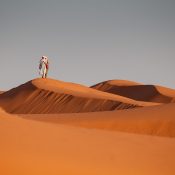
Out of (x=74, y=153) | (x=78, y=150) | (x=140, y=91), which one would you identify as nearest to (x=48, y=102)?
(x=140, y=91)

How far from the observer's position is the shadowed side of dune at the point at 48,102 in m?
32.3

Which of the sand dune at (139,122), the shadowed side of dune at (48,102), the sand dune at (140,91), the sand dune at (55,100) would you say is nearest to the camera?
the sand dune at (139,122)

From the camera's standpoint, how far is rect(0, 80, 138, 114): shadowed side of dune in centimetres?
3235

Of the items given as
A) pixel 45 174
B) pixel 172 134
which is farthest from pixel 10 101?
pixel 45 174

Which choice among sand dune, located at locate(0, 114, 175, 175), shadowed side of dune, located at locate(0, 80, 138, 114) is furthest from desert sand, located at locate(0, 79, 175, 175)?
shadowed side of dune, located at locate(0, 80, 138, 114)

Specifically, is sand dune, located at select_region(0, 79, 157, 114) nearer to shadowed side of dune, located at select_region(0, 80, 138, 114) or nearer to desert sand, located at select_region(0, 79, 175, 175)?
shadowed side of dune, located at select_region(0, 80, 138, 114)

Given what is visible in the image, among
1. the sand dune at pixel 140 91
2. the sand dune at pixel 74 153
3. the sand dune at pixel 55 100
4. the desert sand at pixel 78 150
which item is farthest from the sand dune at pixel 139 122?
the sand dune at pixel 140 91

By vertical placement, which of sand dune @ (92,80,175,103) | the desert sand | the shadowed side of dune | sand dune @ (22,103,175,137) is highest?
the desert sand

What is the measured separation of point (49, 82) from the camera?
143 ft

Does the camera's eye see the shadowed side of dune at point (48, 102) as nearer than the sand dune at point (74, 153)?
No

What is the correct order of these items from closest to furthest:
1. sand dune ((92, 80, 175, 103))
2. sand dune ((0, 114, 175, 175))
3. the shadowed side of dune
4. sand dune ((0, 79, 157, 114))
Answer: sand dune ((0, 114, 175, 175)) → sand dune ((0, 79, 157, 114)) → the shadowed side of dune → sand dune ((92, 80, 175, 103))

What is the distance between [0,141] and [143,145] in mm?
4164

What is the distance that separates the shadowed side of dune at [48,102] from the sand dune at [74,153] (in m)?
18.6

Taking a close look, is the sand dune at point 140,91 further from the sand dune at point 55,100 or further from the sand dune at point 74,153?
the sand dune at point 74,153
